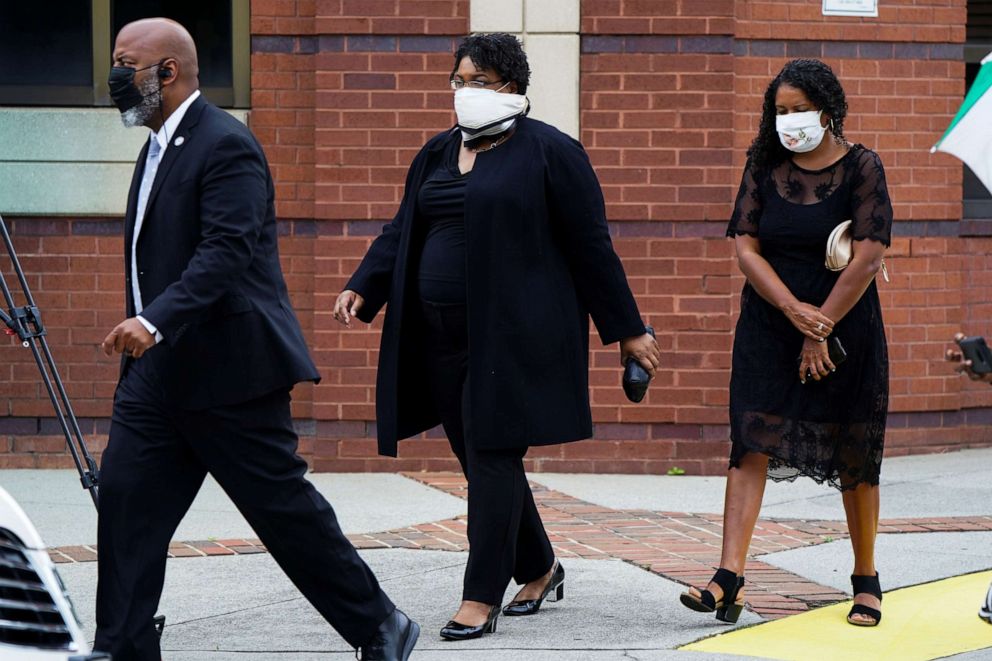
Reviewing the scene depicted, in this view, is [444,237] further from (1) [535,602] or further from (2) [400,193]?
(2) [400,193]

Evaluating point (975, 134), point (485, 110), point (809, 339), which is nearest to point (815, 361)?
point (809, 339)

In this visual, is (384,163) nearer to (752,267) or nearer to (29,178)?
(29,178)

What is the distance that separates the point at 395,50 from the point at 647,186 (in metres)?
1.52

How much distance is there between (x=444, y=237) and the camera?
536 centimetres

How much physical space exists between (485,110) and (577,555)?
2.09 meters

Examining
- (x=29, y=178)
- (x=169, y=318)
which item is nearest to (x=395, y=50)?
(x=29, y=178)

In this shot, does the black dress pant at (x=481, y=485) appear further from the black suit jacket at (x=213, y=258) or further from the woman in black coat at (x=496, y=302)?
the black suit jacket at (x=213, y=258)

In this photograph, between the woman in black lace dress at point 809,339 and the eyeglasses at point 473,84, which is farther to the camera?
the woman in black lace dress at point 809,339

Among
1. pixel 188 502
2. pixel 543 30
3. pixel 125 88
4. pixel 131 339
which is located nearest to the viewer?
pixel 131 339

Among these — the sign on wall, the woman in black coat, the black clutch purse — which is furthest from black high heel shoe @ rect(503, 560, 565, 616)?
the sign on wall

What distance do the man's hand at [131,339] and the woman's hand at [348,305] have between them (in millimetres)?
1263

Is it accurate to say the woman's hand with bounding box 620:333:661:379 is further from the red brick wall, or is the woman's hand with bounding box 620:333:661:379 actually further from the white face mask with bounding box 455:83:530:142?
the red brick wall

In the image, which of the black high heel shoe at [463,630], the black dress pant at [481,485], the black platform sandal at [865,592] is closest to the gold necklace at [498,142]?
the black dress pant at [481,485]

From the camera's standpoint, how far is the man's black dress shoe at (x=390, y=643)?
15.2 feet
